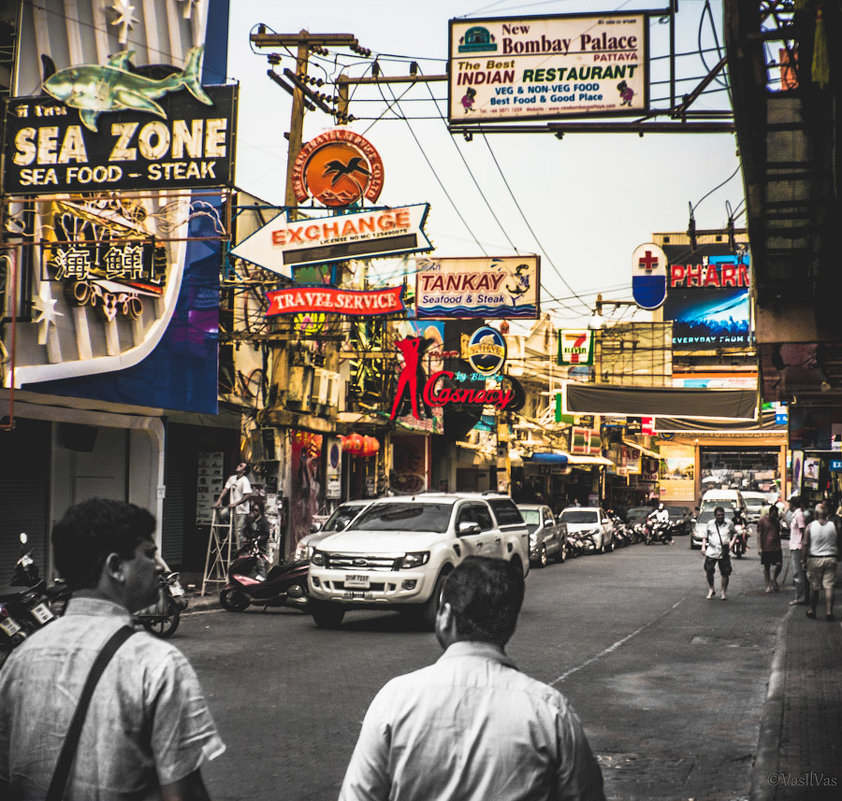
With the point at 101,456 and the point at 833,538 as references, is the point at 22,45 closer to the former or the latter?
the point at 101,456

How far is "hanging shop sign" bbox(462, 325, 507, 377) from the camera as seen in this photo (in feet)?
104

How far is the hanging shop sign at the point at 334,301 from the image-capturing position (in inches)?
859

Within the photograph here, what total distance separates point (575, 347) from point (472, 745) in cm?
3405

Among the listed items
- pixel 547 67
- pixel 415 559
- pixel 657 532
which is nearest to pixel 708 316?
pixel 657 532

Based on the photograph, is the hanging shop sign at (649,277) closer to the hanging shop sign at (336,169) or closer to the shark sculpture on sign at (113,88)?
the hanging shop sign at (336,169)

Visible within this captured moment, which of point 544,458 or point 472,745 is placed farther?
point 544,458

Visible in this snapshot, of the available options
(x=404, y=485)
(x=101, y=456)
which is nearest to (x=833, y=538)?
(x=101, y=456)

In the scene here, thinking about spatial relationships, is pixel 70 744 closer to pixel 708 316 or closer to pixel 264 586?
pixel 264 586

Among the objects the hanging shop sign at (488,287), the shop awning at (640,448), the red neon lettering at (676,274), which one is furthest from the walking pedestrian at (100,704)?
the red neon lettering at (676,274)

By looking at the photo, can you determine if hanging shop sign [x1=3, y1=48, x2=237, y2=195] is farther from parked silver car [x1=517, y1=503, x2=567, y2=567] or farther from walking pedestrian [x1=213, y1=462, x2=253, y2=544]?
parked silver car [x1=517, y1=503, x2=567, y2=567]

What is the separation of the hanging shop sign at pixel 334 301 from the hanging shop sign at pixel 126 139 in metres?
6.63

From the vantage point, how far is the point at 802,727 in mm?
8930

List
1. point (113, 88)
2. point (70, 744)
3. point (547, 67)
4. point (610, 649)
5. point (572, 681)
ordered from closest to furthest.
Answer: point (70, 744), point (572, 681), point (547, 67), point (610, 649), point (113, 88)

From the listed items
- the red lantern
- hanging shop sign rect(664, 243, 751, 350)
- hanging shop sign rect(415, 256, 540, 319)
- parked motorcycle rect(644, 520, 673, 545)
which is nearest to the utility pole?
hanging shop sign rect(415, 256, 540, 319)
